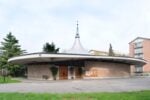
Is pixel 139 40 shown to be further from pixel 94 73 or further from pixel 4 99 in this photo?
pixel 4 99

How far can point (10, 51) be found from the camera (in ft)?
179

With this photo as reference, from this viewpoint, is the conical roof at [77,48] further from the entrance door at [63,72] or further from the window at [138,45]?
the window at [138,45]

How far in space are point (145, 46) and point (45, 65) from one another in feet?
163

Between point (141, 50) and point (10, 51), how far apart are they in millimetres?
44287

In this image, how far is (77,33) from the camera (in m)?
50.0

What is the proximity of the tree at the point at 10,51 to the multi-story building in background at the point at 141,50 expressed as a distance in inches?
1569

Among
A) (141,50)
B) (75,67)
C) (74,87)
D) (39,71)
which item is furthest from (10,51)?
(141,50)

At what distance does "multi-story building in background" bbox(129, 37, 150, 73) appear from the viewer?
84312mm

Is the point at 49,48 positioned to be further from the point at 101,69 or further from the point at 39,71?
the point at 101,69

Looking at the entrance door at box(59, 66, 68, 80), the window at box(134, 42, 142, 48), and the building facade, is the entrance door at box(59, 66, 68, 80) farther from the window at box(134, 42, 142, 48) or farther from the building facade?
the window at box(134, 42, 142, 48)

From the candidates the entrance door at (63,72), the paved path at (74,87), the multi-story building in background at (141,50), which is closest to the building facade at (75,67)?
the entrance door at (63,72)

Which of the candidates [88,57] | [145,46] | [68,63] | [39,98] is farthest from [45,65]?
[145,46]

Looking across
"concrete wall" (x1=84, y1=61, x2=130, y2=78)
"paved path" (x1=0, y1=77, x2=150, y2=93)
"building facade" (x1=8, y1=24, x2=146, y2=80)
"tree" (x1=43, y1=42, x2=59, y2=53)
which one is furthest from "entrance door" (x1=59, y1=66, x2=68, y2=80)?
"paved path" (x1=0, y1=77, x2=150, y2=93)

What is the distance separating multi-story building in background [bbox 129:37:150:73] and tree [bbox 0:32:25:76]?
3986 cm
